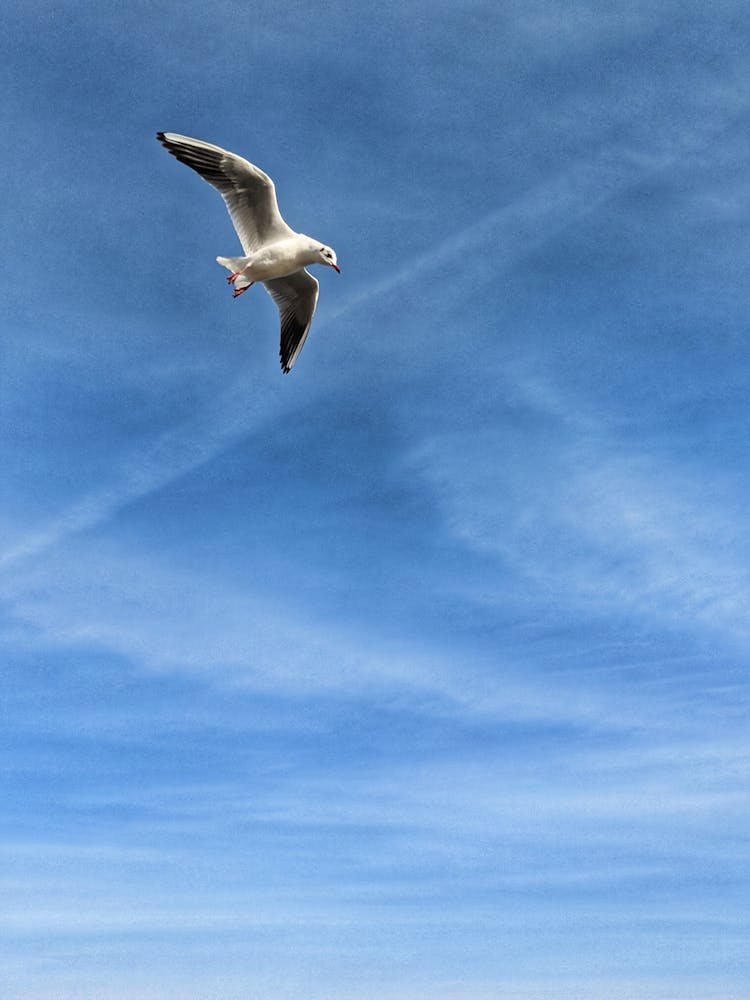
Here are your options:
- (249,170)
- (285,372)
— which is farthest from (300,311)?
(249,170)

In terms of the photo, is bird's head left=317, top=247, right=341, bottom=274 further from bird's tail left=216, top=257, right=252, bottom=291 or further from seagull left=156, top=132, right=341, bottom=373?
bird's tail left=216, top=257, right=252, bottom=291

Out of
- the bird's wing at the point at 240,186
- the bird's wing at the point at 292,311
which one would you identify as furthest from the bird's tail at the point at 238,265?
the bird's wing at the point at 292,311

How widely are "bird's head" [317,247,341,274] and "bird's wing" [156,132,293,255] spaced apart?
1419 millimetres

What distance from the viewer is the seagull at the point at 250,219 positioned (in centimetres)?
3499

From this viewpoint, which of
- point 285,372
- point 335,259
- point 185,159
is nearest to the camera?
point 185,159

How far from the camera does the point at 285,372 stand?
39781 millimetres

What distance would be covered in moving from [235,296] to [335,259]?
420 cm

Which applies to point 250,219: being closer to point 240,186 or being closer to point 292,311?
point 240,186

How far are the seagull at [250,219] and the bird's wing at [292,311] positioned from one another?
180 centimetres

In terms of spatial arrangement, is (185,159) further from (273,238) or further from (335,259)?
(335,259)

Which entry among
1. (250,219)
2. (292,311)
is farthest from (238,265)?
(292,311)

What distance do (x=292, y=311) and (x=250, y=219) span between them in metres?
4.63

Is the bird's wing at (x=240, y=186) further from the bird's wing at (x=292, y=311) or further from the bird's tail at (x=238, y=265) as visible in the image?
A: the bird's wing at (x=292, y=311)

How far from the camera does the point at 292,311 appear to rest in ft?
131
